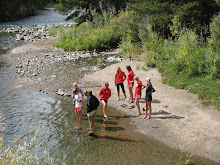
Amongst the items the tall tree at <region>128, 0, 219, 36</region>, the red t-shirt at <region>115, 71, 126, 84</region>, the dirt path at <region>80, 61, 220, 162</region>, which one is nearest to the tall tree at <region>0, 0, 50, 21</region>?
the tall tree at <region>128, 0, 219, 36</region>

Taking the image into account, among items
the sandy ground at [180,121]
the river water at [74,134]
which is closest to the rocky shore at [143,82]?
the sandy ground at [180,121]

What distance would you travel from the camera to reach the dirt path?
33.2 feet

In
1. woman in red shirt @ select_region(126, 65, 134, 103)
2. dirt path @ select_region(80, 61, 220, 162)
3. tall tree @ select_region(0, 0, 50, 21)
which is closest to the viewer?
dirt path @ select_region(80, 61, 220, 162)

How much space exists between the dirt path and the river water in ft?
1.63

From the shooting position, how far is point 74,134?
37.1 feet

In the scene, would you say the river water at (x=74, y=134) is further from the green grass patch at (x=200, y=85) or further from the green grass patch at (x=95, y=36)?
the green grass patch at (x=95, y=36)

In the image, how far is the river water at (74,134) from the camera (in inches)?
374

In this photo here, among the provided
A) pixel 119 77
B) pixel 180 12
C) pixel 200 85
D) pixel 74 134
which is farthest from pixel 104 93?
pixel 180 12

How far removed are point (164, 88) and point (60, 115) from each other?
6.19 meters

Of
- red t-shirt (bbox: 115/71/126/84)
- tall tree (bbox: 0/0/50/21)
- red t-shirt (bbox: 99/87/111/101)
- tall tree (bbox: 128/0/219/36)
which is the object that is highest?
tall tree (bbox: 0/0/50/21)

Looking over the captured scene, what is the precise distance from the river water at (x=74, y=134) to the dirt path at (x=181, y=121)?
19.6 inches

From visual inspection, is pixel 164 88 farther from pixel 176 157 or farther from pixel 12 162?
pixel 12 162

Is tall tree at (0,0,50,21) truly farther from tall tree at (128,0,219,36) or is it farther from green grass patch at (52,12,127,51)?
tall tree at (128,0,219,36)

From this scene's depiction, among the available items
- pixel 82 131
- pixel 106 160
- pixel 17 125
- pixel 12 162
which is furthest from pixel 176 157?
pixel 17 125
